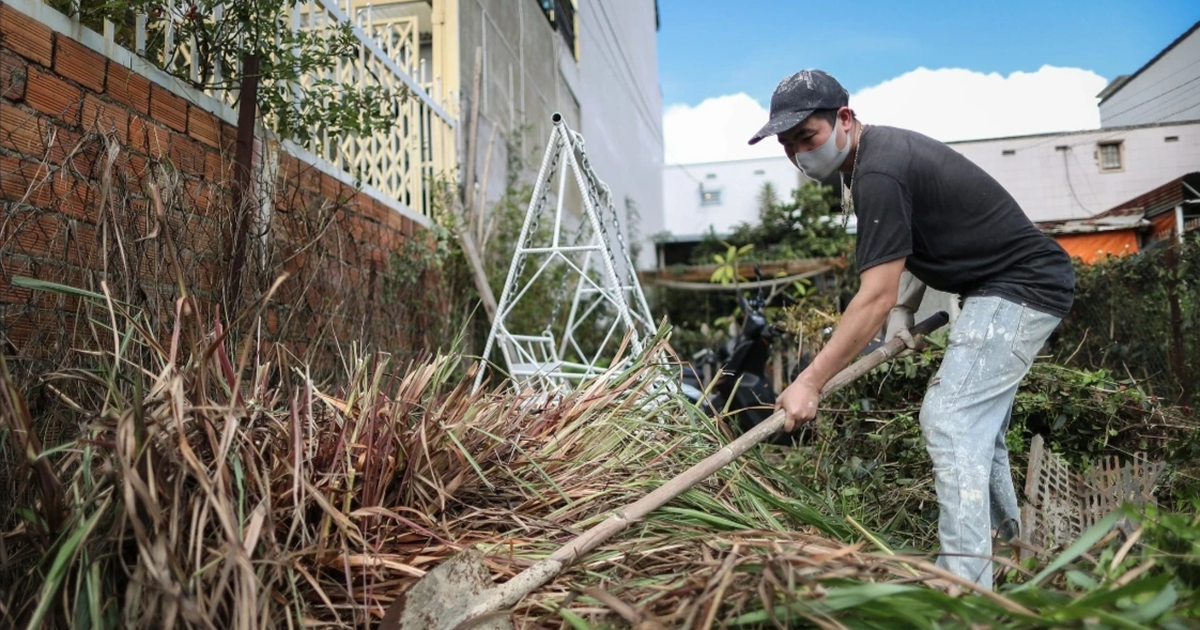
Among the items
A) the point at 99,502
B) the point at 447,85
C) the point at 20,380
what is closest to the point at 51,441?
the point at 20,380

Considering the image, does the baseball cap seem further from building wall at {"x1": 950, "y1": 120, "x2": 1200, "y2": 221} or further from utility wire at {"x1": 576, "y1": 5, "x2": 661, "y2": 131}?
utility wire at {"x1": 576, "y1": 5, "x2": 661, "y2": 131}

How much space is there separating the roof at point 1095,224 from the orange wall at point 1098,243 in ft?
0.17

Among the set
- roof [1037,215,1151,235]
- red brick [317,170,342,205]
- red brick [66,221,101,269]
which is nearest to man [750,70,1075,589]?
red brick [66,221,101,269]

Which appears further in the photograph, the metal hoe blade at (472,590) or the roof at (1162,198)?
the roof at (1162,198)

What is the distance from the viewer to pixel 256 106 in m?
3.38

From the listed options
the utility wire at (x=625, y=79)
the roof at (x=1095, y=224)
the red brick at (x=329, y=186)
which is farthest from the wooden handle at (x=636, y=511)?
the utility wire at (x=625, y=79)

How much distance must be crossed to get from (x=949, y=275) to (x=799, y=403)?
662 millimetres

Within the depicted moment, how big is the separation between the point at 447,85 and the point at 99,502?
6.12 metres

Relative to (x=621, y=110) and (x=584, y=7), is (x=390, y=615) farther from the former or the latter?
(x=621, y=110)

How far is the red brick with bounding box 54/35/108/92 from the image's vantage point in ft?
8.22

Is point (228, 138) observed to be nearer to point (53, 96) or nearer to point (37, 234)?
point (53, 96)

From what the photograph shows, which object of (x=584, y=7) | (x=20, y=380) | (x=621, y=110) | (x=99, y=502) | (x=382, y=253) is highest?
(x=584, y=7)

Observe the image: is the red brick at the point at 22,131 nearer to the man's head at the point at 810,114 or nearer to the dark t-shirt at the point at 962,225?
the man's head at the point at 810,114

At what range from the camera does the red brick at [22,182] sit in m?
2.26
